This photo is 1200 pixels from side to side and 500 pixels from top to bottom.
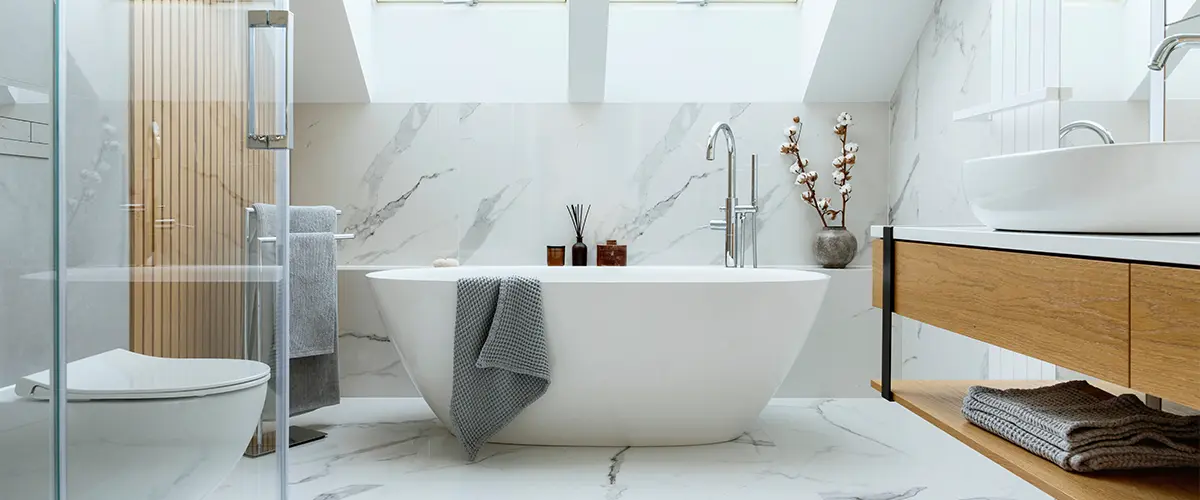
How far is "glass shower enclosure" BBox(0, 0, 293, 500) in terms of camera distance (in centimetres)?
94

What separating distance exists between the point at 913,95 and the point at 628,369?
1919 mm

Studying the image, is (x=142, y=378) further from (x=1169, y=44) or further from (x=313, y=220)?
(x=313, y=220)

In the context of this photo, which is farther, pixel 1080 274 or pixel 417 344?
pixel 417 344

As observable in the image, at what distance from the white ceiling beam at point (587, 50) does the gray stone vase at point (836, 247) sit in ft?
3.86

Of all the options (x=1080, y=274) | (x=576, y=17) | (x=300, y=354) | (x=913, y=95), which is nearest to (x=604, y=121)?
(x=576, y=17)

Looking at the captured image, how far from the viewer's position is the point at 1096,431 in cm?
140

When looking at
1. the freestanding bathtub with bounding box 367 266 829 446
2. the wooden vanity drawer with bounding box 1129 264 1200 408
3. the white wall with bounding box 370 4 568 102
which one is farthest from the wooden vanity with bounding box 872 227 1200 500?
the white wall with bounding box 370 4 568 102

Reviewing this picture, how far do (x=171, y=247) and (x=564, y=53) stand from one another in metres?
2.91

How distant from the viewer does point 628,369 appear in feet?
9.19

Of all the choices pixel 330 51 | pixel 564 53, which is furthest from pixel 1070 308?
pixel 330 51

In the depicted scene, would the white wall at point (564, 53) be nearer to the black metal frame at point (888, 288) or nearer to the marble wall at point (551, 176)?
the marble wall at point (551, 176)

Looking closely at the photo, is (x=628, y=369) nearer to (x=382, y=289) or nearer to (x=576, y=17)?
(x=382, y=289)

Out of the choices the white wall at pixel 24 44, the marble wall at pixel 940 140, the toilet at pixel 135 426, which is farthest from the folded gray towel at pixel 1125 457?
the marble wall at pixel 940 140

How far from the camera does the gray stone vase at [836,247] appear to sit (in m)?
3.82
